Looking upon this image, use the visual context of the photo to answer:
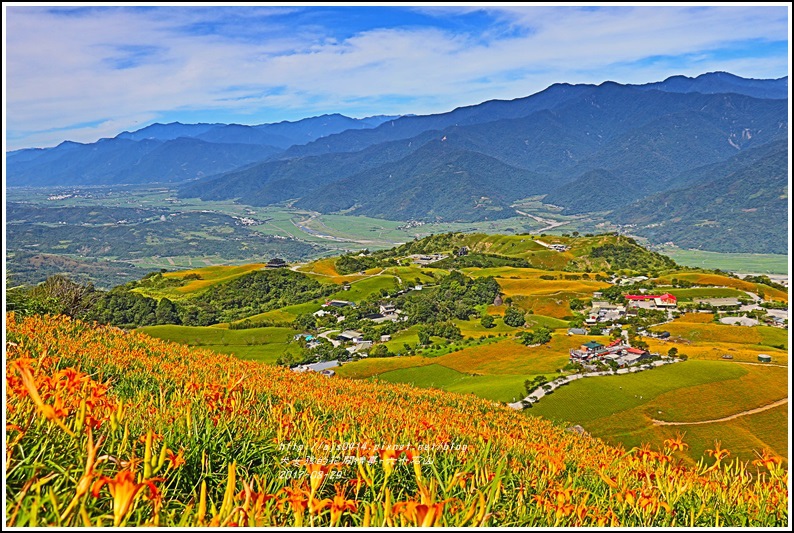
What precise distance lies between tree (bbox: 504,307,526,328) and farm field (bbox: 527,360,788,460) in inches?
1159

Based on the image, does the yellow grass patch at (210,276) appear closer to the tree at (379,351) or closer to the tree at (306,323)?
the tree at (306,323)

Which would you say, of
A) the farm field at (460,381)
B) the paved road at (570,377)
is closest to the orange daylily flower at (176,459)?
the farm field at (460,381)

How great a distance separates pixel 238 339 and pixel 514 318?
33837 mm

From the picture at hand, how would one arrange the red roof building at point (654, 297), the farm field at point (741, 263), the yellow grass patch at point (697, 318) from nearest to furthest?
the yellow grass patch at point (697, 318), the red roof building at point (654, 297), the farm field at point (741, 263)

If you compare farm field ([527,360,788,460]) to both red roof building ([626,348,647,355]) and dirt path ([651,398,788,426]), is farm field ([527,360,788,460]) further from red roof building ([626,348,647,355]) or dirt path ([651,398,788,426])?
red roof building ([626,348,647,355])

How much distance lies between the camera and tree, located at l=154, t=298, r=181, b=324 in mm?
77500

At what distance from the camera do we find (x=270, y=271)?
346ft

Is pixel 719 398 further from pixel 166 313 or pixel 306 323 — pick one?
pixel 166 313

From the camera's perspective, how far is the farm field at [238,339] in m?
59.0

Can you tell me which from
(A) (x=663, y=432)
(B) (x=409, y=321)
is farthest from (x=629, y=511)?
(B) (x=409, y=321)

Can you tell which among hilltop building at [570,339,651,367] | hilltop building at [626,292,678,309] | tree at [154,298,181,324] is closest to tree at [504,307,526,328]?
hilltop building at [626,292,678,309]

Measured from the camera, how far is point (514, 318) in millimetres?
71500

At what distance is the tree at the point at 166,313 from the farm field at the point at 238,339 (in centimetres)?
1274

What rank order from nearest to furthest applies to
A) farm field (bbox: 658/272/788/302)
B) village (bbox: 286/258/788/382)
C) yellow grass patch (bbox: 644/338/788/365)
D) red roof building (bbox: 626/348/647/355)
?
yellow grass patch (bbox: 644/338/788/365) < village (bbox: 286/258/788/382) < red roof building (bbox: 626/348/647/355) < farm field (bbox: 658/272/788/302)
